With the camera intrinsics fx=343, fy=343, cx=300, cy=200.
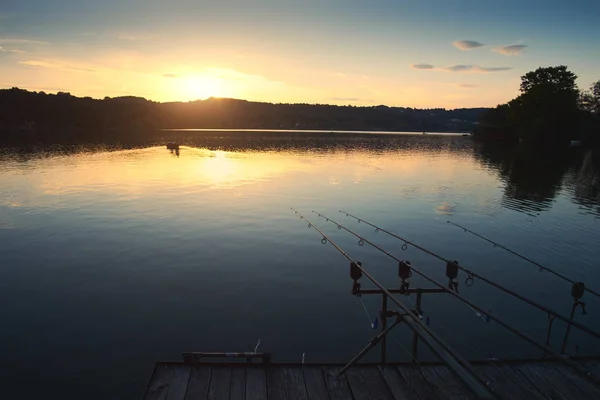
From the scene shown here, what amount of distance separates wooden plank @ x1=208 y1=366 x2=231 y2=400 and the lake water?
3596 mm

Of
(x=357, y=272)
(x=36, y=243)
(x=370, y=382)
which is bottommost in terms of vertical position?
(x=36, y=243)

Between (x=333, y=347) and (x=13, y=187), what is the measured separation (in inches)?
1849

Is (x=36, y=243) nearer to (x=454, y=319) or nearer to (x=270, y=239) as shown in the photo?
(x=270, y=239)

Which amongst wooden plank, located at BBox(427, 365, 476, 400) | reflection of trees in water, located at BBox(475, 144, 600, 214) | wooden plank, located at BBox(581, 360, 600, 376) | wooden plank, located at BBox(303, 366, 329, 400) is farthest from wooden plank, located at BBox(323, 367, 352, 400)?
reflection of trees in water, located at BBox(475, 144, 600, 214)

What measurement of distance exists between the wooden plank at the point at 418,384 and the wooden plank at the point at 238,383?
13.9 feet

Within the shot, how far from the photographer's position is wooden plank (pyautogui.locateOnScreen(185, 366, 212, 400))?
27.9 ft

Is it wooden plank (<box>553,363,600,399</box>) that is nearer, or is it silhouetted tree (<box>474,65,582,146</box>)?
wooden plank (<box>553,363,600,399</box>)

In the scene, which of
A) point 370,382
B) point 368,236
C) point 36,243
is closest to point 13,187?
Answer: point 36,243

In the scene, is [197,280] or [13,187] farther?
[13,187]

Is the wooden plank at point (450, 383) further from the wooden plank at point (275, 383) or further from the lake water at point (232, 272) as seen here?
the wooden plank at point (275, 383)

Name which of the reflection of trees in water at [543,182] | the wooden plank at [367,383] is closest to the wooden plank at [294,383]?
the wooden plank at [367,383]

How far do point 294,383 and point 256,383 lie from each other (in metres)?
0.99

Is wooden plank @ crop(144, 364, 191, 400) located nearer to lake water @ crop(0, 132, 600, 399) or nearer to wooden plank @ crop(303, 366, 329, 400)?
lake water @ crop(0, 132, 600, 399)

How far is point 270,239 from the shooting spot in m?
25.5
